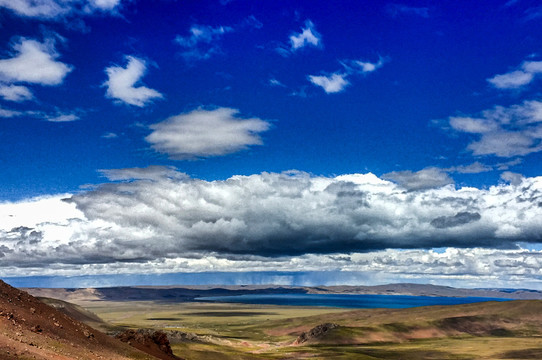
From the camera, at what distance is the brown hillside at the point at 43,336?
143 ft

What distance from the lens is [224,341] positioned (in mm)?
192875

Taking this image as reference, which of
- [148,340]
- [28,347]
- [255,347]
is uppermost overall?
[28,347]

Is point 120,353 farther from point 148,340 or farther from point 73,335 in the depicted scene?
point 148,340

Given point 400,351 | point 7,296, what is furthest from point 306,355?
point 7,296

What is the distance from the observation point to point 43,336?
5281 cm

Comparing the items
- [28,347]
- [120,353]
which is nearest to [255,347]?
[120,353]

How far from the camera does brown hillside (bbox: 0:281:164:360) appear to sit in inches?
1720

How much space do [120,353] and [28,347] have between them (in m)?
21.7

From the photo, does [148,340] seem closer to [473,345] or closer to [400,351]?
[400,351]

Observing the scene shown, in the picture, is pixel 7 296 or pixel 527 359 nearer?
pixel 7 296

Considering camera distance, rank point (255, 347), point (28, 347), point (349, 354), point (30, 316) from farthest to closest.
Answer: point (255, 347), point (349, 354), point (30, 316), point (28, 347)

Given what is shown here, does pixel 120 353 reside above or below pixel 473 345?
above

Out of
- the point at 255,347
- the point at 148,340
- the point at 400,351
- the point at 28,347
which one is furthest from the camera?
the point at 255,347

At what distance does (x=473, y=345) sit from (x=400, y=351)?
102ft
